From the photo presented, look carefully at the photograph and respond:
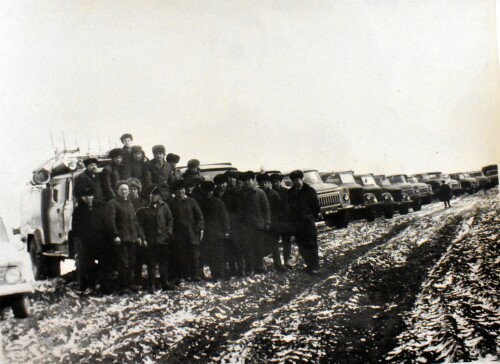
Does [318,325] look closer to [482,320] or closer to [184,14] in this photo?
[482,320]

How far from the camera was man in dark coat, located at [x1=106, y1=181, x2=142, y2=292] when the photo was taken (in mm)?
3184

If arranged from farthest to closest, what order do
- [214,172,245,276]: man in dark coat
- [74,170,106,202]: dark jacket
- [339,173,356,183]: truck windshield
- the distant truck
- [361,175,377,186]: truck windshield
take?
[361,175,377,186]: truck windshield < [339,173,356,183]: truck windshield < the distant truck < [214,172,245,276]: man in dark coat < [74,170,106,202]: dark jacket

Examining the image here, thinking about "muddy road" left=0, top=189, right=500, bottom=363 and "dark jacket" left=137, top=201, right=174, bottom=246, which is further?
"dark jacket" left=137, top=201, right=174, bottom=246

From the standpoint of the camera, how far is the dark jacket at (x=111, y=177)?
3.21 meters

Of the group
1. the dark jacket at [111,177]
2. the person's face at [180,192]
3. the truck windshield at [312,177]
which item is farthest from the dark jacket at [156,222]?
the truck windshield at [312,177]

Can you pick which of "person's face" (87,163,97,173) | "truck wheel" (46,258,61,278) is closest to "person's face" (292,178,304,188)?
"person's face" (87,163,97,173)

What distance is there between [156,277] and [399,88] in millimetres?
2293

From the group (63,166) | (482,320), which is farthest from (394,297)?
(63,166)

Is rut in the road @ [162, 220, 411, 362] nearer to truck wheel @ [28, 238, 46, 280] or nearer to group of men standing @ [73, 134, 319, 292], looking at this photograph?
group of men standing @ [73, 134, 319, 292]

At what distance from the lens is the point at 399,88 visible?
387cm

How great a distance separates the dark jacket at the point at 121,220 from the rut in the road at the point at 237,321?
698 millimetres

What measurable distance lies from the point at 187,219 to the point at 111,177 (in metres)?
0.58

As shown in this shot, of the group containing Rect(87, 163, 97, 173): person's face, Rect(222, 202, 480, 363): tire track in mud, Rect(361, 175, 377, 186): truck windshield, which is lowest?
Rect(222, 202, 480, 363): tire track in mud

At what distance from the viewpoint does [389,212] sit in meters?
4.64
